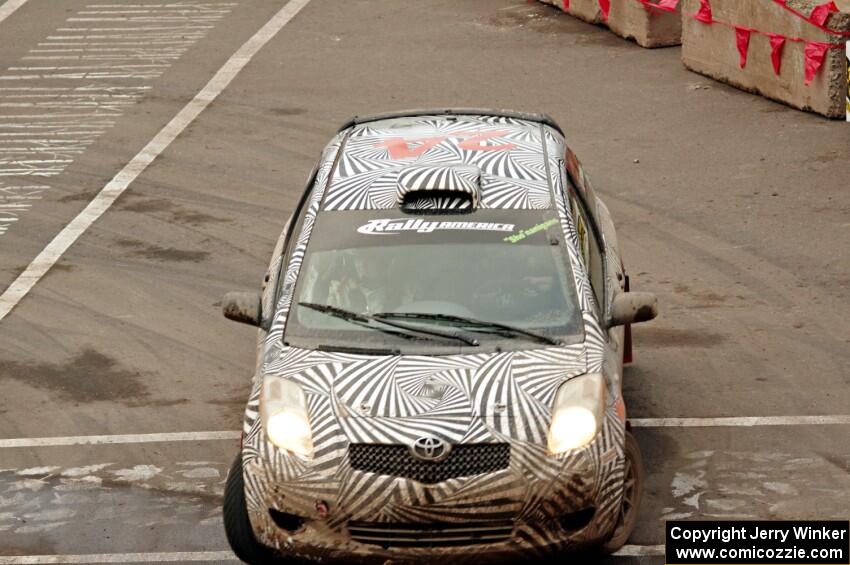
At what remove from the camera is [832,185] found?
636 inches

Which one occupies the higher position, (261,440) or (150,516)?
(261,440)

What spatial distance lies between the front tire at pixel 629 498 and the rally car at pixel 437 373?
0.07 ft

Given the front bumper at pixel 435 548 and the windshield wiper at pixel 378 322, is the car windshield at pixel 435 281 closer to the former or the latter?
the windshield wiper at pixel 378 322

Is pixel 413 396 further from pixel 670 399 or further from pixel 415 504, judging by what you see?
pixel 670 399

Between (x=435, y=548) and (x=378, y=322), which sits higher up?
(x=378, y=322)

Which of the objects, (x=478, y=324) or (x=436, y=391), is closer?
(x=436, y=391)

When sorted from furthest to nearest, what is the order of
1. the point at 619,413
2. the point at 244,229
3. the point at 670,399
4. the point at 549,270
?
the point at 244,229 < the point at 670,399 < the point at 549,270 < the point at 619,413

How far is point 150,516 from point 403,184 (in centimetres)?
248

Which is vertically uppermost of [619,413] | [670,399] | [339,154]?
[339,154]

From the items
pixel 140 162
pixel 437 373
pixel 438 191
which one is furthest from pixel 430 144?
pixel 140 162

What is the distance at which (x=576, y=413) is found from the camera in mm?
7695

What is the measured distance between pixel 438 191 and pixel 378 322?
1143 millimetres

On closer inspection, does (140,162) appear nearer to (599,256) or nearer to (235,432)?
(235,432)

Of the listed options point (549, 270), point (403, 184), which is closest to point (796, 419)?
point (549, 270)
